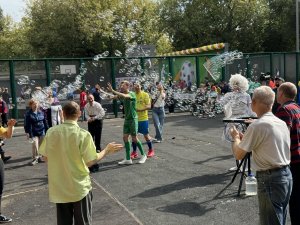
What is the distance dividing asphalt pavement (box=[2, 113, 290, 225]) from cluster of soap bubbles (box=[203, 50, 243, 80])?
9.70m

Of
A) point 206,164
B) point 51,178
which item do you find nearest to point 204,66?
point 206,164

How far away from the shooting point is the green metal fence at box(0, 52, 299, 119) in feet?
55.9

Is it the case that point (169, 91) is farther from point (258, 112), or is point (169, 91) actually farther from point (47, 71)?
point (258, 112)

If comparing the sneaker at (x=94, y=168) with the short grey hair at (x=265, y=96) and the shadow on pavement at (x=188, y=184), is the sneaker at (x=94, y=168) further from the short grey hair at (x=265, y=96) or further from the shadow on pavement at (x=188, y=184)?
the short grey hair at (x=265, y=96)

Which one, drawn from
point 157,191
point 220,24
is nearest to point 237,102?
point 157,191

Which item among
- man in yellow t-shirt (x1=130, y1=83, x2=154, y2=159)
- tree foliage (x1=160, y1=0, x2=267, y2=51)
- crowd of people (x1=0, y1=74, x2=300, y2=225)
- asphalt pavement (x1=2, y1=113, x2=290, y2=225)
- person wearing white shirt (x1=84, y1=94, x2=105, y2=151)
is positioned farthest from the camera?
tree foliage (x1=160, y1=0, x2=267, y2=51)

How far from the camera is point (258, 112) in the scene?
12.9ft

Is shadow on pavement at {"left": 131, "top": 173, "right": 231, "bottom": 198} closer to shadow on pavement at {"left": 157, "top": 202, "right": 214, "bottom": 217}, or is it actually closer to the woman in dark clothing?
shadow on pavement at {"left": 157, "top": 202, "right": 214, "bottom": 217}

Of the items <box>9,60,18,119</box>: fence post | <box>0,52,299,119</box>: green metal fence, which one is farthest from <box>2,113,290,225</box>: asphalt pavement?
<box>0,52,299,119</box>: green metal fence

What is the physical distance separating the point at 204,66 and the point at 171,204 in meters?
16.1

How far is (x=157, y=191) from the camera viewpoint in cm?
705

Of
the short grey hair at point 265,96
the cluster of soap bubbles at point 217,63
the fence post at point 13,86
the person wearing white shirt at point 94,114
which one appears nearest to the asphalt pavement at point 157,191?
the person wearing white shirt at point 94,114

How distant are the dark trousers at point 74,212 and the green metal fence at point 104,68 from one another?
13323 mm

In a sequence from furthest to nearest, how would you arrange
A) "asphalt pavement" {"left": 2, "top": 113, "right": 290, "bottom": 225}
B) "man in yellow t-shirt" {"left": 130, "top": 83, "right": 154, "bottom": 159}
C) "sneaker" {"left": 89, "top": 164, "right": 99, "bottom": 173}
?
1. "man in yellow t-shirt" {"left": 130, "top": 83, "right": 154, "bottom": 159}
2. "sneaker" {"left": 89, "top": 164, "right": 99, "bottom": 173}
3. "asphalt pavement" {"left": 2, "top": 113, "right": 290, "bottom": 225}
